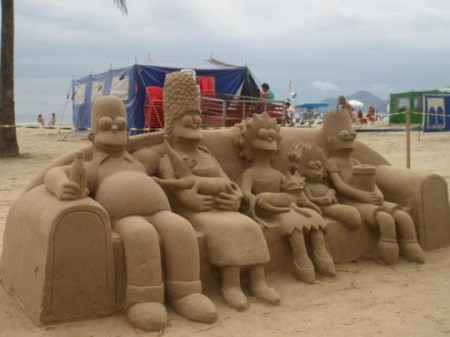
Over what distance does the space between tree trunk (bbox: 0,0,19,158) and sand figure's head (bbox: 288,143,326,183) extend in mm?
8224

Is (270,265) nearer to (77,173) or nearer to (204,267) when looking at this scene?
(204,267)

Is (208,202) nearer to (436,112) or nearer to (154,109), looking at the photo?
(154,109)

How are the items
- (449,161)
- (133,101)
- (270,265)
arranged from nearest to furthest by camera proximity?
1. (270,265)
2. (449,161)
3. (133,101)

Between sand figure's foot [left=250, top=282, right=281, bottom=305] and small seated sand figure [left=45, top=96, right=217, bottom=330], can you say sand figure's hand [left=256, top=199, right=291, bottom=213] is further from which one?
small seated sand figure [left=45, top=96, right=217, bottom=330]

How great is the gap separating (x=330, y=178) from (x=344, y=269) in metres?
0.85

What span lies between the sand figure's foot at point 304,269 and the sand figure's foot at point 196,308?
0.90m

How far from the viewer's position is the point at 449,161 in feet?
35.7

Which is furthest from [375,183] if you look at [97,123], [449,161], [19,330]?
[449,161]

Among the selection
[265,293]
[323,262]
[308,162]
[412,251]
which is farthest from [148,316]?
[412,251]

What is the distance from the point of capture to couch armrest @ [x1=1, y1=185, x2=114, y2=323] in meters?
3.11

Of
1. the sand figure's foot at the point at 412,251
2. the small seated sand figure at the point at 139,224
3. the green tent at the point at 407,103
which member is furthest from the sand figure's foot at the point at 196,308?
the green tent at the point at 407,103

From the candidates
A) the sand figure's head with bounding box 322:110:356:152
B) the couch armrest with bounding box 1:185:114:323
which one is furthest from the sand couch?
the sand figure's head with bounding box 322:110:356:152

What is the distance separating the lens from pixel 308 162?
457cm

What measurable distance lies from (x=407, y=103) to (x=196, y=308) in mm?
21108
